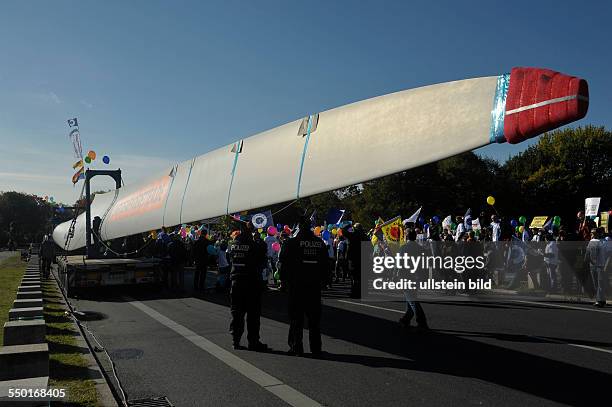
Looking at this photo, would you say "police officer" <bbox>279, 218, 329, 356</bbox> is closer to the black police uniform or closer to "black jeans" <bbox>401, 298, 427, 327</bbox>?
the black police uniform

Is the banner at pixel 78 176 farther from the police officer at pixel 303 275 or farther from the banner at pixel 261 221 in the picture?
the police officer at pixel 303 275

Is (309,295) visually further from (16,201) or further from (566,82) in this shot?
(16,201)

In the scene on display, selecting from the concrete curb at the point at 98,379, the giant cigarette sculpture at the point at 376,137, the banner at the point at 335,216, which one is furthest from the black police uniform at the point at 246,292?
the banner at the point at 335,216

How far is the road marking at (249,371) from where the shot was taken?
478cm

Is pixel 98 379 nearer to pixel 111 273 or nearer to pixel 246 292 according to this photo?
pixel 246 292

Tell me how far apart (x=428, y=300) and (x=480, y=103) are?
774 centimetres

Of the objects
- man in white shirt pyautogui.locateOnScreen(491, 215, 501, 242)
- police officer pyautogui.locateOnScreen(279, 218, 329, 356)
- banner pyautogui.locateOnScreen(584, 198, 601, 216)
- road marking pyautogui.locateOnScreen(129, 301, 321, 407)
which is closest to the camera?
road marking pyautogui.locateOnScreen(129, 301, 321, 407)

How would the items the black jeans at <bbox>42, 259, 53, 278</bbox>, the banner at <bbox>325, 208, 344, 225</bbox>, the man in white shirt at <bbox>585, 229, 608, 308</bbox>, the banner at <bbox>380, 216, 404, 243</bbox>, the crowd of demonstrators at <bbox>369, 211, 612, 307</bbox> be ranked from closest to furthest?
the man in white shirt at <bbox>585, 229, 608, 308</bbox> < the crowd of demonstrators at <bbox>369, 211, 612, 307</bbox> < the banner at <bbox>380, 216, 404, 243</bbox> < the black jeans at <bbox>42, 259, 53, 278</bbox> < the banner at <bbox>325, 208, 344, 225</bbox>

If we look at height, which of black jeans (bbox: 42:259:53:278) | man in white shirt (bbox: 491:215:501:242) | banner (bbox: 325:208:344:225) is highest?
banner (bbox: 325:208:344:225)

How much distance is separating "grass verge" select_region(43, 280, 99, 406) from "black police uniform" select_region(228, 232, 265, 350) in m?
1.93

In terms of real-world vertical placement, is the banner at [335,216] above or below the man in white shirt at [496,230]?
above

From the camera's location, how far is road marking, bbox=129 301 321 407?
15.7 ft

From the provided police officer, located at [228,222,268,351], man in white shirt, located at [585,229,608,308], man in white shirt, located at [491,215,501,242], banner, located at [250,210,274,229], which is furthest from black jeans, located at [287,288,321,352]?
banner, located at [250,210,274,229]

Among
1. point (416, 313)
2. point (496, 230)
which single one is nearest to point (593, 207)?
point (496, 230)
